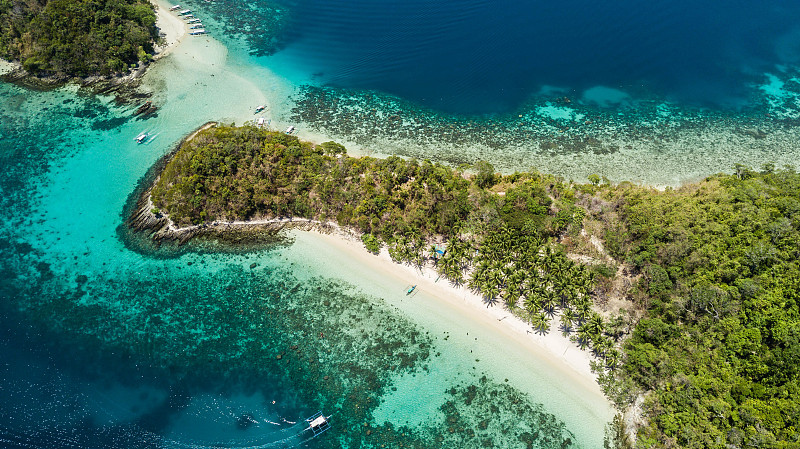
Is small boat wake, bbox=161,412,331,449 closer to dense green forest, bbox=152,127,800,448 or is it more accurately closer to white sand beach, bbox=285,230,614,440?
white sand beach, bbox=285,230,614,440

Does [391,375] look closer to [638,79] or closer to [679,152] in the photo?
[679,152]

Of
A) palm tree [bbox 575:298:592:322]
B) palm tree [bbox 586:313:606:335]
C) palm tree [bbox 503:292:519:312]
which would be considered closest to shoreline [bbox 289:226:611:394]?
palm tree [bbox 503:292:519:312]

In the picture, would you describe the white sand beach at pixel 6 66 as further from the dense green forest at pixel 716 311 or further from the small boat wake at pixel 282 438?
the dense green forest at pixel 716 311

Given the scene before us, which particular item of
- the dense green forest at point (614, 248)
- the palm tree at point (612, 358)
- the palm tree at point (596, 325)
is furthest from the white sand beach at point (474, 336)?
the palm tree at point (596, 325)

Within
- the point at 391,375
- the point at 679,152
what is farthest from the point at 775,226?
the point at 391,375

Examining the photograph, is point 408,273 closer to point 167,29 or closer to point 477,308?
point 477,308

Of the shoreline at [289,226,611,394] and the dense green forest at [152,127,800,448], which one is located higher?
the dense green forest at [152,127,800,448]
